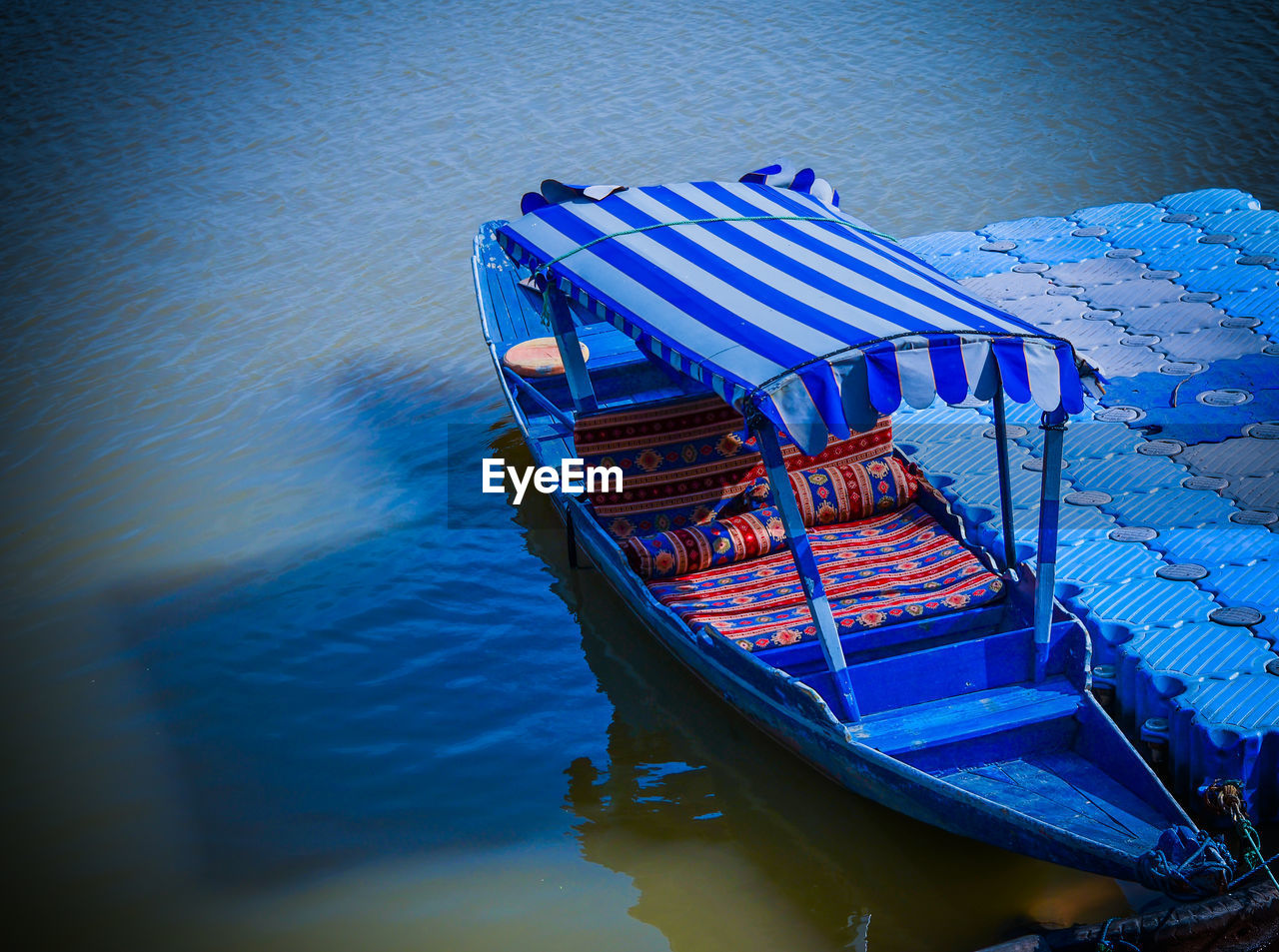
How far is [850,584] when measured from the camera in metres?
6.21

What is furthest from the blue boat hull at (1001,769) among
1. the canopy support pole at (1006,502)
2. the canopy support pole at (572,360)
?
the canopy support pole at (572,360)

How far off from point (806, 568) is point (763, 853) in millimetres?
1537

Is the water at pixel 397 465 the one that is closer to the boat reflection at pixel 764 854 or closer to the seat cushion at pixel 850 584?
the boat reflection at pixel 764 854

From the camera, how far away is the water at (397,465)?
5.49 meters

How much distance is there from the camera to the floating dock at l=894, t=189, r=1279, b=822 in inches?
211

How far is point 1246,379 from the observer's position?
8.11 meters

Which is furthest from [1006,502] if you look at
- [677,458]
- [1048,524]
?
[677,458]

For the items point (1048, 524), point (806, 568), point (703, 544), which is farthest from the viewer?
point (703, 544)

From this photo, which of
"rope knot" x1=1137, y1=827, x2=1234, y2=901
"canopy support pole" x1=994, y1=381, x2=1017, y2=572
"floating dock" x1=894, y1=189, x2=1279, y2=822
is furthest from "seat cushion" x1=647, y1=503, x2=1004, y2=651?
"rope knot" x1=1137, y1=827, x2=1234, y2=901

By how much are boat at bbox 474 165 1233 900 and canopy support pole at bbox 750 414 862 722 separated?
1cm

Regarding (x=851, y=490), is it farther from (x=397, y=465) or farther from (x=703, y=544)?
(x=397, y=465)

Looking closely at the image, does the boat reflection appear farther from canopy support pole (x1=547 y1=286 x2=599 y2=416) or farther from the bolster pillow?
canopy support pole (x1=547 y1=286 x2=599 y2=416)

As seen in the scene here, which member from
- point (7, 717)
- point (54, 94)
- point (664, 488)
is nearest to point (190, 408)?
point (7, 717)

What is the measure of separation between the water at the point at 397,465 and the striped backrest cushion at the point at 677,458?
907 mm
